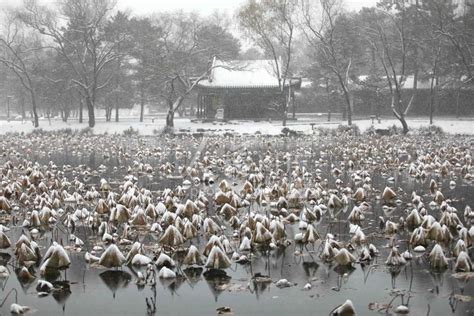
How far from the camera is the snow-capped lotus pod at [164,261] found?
7.84 meters

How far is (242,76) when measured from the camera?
49875mm

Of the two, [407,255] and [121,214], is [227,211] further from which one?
[407,255]

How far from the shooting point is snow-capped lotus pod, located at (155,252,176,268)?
25.7 feet

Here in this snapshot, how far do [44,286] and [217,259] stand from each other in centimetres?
226

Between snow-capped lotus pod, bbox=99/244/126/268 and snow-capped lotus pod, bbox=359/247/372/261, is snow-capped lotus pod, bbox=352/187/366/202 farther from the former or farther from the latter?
snow-capped lotus pod, bbox=99/244/126/268

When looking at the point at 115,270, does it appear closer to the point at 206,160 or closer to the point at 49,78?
the point at 206,160

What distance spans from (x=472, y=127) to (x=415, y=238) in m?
33.8

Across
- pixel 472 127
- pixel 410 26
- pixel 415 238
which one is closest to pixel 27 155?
pixel 415 238

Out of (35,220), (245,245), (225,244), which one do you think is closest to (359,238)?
(245,245)

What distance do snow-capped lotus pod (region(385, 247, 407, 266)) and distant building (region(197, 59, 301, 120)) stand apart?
133 feet

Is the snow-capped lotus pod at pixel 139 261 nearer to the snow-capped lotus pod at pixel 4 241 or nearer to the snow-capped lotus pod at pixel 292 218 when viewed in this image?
the snow-capped lotus pod at pixel 4 241

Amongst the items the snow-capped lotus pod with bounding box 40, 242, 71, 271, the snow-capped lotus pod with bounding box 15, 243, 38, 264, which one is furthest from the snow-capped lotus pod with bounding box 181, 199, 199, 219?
the snow-capped lotus pod with bounding box 15, 243, 38, 264

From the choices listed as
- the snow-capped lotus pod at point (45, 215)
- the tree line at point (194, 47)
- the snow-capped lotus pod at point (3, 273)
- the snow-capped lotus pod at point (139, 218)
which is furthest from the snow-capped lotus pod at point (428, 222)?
the tree line at point (194, 47)

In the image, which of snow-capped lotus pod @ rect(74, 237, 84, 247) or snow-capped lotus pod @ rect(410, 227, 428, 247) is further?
snow-capped lotus pod @ rect(74, 237, 84, 247)
